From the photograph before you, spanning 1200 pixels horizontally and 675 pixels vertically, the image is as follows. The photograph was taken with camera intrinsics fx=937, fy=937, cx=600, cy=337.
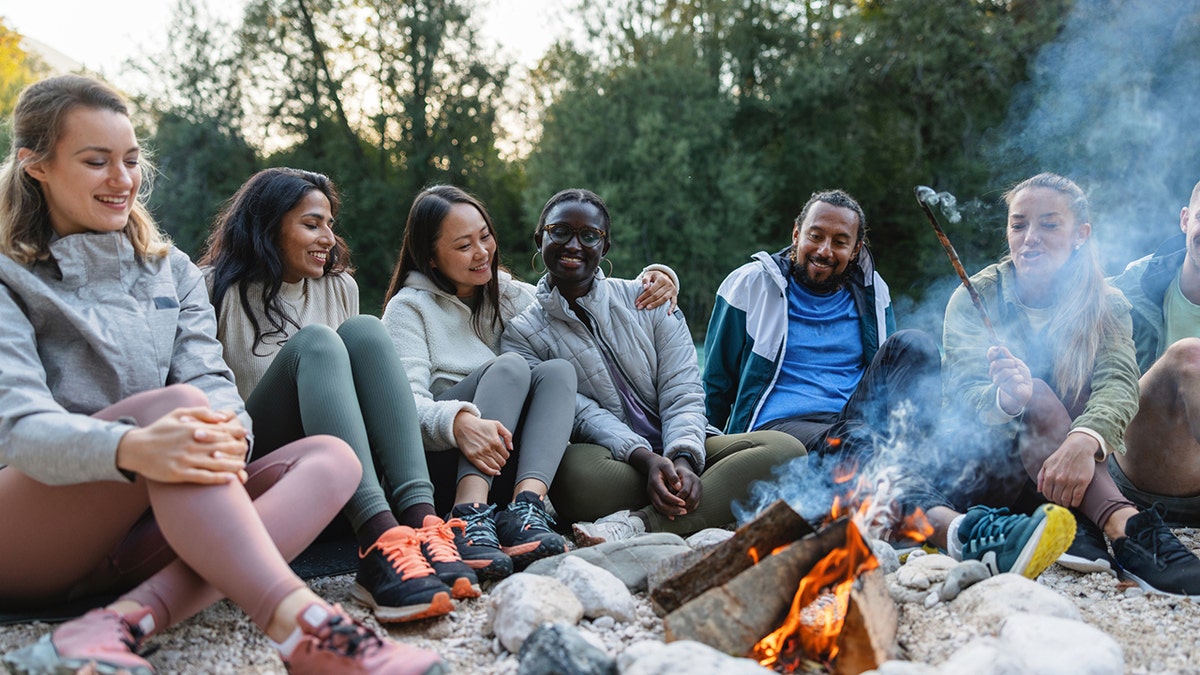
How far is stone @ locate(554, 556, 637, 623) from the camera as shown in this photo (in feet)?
7.14

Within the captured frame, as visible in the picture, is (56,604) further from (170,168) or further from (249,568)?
(170,168)

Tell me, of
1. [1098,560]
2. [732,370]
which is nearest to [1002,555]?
[1098,560]

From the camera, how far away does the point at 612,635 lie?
6.91ft

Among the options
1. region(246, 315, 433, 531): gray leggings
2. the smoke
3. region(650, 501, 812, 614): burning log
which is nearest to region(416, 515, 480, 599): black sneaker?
region(246, 315, 433, 531): gray leggings

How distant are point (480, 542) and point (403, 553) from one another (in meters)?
0.32

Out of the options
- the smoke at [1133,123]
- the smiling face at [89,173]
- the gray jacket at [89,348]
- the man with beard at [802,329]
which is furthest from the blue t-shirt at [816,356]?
the smoke at [1133,123]

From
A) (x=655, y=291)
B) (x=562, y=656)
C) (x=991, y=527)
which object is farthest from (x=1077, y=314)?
(x=562, y=656)

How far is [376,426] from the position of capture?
2.49 m

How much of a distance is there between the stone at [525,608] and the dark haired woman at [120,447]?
32 centimetres

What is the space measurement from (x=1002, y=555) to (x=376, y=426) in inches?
64.6

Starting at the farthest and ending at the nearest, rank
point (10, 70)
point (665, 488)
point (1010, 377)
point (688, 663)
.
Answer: point (10, 70)
point (665, 488)
point (1010, 377)
point (688, 663)

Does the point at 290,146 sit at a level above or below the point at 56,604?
above

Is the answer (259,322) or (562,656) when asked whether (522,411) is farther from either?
(562,656)

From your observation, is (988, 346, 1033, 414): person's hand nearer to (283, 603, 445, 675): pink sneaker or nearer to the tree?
(283, 603, 445, 675): pink sneaker
